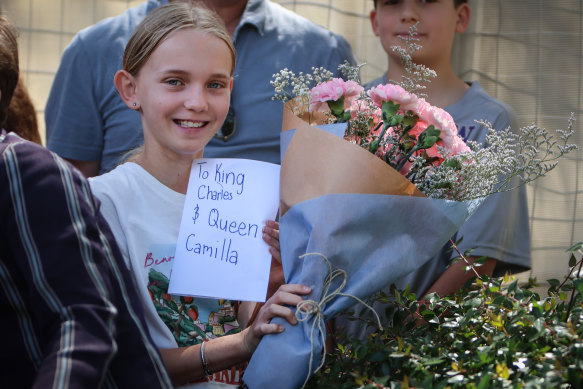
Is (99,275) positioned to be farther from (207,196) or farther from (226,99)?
(226,99)

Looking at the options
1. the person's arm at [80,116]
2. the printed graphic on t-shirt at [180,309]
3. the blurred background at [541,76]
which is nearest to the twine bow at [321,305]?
the printed graphic on t-shirt at [180,309]

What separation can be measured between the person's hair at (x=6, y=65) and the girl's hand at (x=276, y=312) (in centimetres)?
74

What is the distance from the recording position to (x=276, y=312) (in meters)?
1.57

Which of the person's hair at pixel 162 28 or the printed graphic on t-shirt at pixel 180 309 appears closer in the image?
the printed graphic on t-shirt at pixel 180 309

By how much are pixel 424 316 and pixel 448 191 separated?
0.30 meters

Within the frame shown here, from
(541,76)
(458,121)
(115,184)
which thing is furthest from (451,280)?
(541,76)

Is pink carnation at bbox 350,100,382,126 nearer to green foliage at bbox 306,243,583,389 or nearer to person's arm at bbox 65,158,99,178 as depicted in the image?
green foliage at bbox 306,243,583,389

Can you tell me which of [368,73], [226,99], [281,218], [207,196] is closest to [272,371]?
[281,218]

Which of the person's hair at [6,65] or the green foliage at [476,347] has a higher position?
the person's hair at [6,65]

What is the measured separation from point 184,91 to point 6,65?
442 millimetres

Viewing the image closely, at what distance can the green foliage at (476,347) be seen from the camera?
4.27ft

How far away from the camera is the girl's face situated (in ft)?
6.03

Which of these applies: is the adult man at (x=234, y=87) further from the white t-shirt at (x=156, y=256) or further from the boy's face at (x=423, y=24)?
the white t-shirt at (x=156, y=256)

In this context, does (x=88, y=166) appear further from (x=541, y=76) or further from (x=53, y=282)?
(x=541, y=76)
